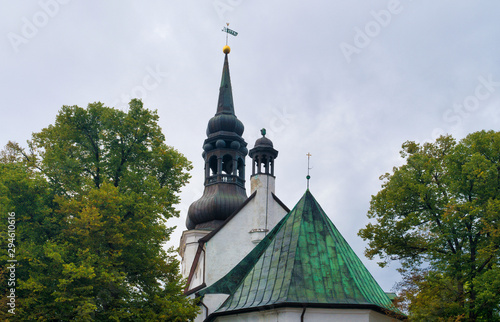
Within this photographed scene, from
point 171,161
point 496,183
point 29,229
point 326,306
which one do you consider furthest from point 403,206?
point 29,229

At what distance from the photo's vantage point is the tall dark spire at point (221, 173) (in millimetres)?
35969

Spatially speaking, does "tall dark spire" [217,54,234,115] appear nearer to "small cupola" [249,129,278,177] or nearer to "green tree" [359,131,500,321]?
"small cupola" [249,129,278,177]

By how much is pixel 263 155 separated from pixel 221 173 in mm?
9218

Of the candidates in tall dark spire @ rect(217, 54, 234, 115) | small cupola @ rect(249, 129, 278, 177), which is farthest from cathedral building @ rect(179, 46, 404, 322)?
tall dark spire @ rect(217, 54, 234, 115)

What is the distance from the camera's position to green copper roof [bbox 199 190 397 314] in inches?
735

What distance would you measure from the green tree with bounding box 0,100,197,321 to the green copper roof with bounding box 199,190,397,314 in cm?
283

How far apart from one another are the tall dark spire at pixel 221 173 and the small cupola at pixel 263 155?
24.8 feet

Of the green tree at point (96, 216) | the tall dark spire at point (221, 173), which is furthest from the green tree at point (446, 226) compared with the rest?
the tall dark spire at point (221, 173)

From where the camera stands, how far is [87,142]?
68.6 feet

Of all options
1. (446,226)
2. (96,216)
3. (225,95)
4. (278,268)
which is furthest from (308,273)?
(225,95)

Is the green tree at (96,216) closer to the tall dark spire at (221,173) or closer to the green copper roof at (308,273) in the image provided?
the green copper roof at (308,273)

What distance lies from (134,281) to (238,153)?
1923 cm

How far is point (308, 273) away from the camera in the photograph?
19.4 meters

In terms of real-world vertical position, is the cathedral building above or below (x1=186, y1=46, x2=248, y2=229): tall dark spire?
below
